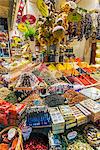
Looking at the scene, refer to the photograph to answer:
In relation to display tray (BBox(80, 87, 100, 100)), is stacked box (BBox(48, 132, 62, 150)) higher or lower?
lower

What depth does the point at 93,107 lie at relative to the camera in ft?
5.85

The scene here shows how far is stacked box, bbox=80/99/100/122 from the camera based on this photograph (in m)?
1.70

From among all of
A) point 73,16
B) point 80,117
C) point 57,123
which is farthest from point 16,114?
point 73,16

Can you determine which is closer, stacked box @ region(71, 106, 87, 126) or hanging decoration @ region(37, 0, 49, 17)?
stacked box @ region(71, 106, 87, 126)

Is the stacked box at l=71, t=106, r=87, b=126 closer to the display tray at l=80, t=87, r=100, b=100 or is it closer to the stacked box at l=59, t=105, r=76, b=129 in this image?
the stacked box at l=59, t=105, r=76, b=129

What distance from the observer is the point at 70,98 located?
2062 mm

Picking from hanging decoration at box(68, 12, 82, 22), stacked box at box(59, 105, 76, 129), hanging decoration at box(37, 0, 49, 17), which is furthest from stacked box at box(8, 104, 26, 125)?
hanging decoration at box(68, 12, 82, 22)

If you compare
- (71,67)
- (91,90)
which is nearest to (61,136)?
(91,90)

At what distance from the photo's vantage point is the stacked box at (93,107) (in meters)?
1.70

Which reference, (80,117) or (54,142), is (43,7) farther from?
(54,142)

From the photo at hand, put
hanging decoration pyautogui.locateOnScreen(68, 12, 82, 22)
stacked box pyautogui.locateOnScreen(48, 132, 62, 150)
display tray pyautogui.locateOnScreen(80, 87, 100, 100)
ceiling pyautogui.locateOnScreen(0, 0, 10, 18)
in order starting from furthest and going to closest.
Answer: ceiling pyautogui.locateOnScreen(0, 0, 10, 18) < hanging decoration pyautogui.locateOnScreen(68, 12, 82, 22) < display tray pyautogui.locateOnScreen(80, 87, 100, 100) < stacked box pyautogui.locateOnScreen(48, 132, 62, 150)

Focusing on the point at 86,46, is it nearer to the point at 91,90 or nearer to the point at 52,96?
the point at 91,90

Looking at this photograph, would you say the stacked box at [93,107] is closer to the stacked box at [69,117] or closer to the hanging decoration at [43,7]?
the stacked box at [69,117]

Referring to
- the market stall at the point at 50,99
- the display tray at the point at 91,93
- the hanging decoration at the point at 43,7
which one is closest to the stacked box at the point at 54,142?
the market stall at the point at 50,99
